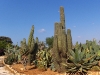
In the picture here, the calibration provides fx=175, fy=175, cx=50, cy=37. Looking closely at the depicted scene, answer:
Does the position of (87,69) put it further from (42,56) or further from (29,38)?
(29,38)

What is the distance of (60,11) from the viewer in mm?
11531

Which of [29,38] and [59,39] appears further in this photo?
[29,38]

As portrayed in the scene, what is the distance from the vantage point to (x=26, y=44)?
1349 centimetres

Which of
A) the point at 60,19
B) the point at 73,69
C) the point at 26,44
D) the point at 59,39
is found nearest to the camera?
the point at 73,69

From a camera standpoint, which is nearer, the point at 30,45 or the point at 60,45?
the point at 60,45

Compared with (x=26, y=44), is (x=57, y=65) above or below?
below

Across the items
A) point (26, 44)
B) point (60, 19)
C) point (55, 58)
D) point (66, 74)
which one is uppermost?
point (60, 19)

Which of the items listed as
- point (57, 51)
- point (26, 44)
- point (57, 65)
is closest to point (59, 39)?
point (57, 51)

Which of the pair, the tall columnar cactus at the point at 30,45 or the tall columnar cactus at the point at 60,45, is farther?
the tall columnar cactus at the point at 30,45

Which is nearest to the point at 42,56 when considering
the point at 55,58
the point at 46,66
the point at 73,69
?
the point at 46,66

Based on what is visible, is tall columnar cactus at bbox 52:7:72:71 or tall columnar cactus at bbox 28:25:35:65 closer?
tall columnar cactus at bbox 52:7:72:71

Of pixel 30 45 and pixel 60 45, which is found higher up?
pixel 30 45

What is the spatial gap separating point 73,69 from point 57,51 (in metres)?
1.59

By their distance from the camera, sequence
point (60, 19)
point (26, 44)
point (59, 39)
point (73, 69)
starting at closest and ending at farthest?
point (73, 69) < point (59, 39) < point (60, 19) < point (26, 44)
